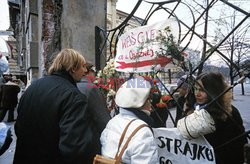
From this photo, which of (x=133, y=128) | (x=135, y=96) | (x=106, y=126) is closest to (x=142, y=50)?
(x=135, y=96)

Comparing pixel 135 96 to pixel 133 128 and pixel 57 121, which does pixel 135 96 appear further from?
pixel 57 121

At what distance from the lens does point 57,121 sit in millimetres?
1965

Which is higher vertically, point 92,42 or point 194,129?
point 92,42

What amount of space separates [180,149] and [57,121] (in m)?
1.00

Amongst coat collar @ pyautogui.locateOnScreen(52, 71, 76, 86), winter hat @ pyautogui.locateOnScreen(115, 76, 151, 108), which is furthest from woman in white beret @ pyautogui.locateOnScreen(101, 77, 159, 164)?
coat collar @ pyautogui.locateOnScreen(52, 71, 76, 86)

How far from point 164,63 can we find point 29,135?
1.34 meters

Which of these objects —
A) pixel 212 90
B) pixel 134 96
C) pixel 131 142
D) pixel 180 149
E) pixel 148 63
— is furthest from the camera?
pixel 148 63

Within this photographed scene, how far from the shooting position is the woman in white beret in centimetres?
165

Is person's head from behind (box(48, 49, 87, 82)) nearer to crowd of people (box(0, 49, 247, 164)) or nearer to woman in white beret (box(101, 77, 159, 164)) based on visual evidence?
crowd of people (box(0, 49, 247, 164))

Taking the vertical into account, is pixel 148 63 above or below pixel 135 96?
above

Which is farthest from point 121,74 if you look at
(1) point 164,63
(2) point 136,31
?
(1) point 164,63

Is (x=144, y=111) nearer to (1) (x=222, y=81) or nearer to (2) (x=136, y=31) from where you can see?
(1) (x=222, y=81)

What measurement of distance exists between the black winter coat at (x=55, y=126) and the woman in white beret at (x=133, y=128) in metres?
0.17

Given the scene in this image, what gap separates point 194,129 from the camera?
1827 mm
